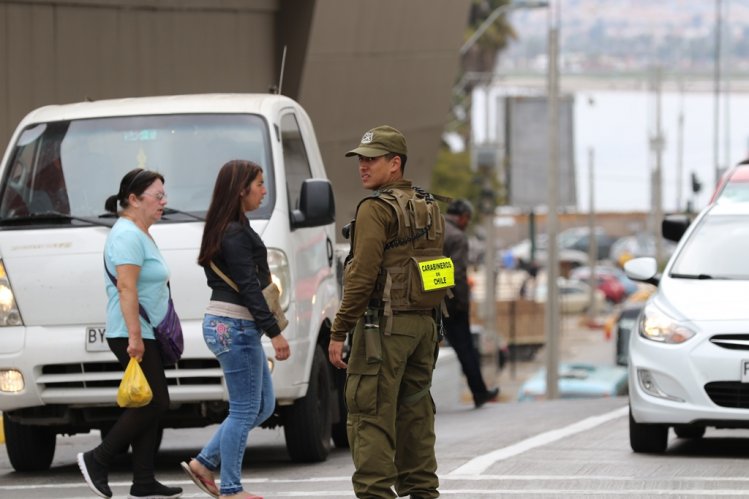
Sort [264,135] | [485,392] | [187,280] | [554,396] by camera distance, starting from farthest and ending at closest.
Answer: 1. [554,396]
2. [485,392]
3. [264,135]
4. [187,280]

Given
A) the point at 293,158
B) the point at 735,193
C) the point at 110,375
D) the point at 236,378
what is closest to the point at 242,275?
the point at 236,378

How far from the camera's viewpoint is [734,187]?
1411cm

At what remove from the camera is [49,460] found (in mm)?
11195

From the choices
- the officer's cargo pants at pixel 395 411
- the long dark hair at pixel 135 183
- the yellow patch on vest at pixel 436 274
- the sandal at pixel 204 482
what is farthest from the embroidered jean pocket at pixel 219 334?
the yellow patch on vest at pixel 436 274

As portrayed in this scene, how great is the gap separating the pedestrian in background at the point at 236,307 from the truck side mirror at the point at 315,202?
5.60ft

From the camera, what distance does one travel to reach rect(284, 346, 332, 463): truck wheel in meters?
10.7

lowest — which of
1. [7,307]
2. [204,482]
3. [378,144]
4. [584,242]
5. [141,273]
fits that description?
[584,242]

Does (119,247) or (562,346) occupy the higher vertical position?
(119,247)

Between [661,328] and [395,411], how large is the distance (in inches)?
143

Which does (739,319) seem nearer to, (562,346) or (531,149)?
(531,149)

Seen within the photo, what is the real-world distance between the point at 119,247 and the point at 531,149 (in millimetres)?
40697

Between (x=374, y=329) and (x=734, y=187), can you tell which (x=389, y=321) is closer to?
(x=374, y=329)

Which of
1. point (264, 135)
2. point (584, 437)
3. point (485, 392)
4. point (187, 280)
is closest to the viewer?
point (187, 280)

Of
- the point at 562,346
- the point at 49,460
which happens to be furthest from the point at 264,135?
the point at 562,346
